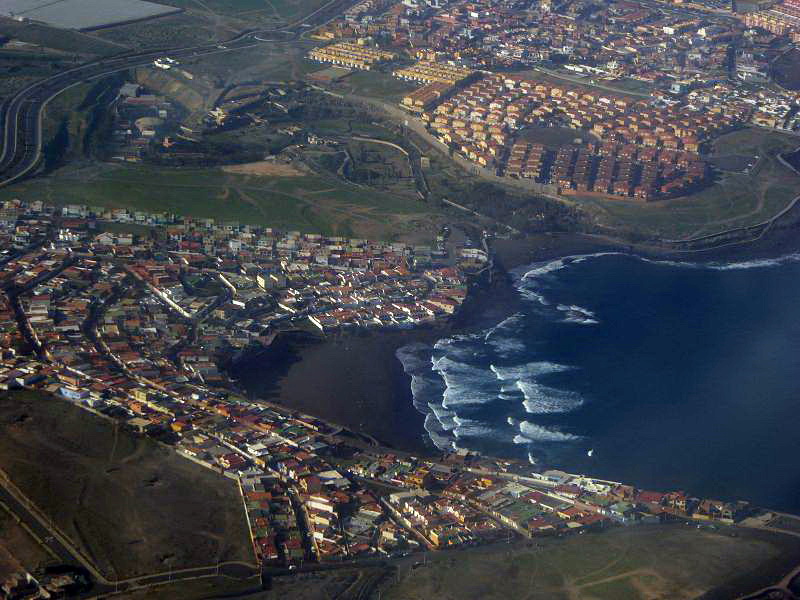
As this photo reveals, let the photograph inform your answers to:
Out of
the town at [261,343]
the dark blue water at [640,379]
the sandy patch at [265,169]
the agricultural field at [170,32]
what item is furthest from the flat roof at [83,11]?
the dark blue water at [640,379]

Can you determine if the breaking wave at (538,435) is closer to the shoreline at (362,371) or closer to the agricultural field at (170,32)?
the shoreline at (362,371)

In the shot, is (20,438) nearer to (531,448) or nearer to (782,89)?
(531,448)

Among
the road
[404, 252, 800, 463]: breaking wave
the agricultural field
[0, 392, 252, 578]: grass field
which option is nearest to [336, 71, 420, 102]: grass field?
the road

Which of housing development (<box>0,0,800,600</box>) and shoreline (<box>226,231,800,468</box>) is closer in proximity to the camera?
housing development (<box>0,0,800,600</box>)

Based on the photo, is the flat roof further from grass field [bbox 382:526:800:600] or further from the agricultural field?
grass field [bbox 382:526:800:600]

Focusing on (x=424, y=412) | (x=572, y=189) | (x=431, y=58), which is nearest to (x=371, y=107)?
(x=431, y=58)

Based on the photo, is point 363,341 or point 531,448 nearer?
point 531,448

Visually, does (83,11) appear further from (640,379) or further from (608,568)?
(608,568)
